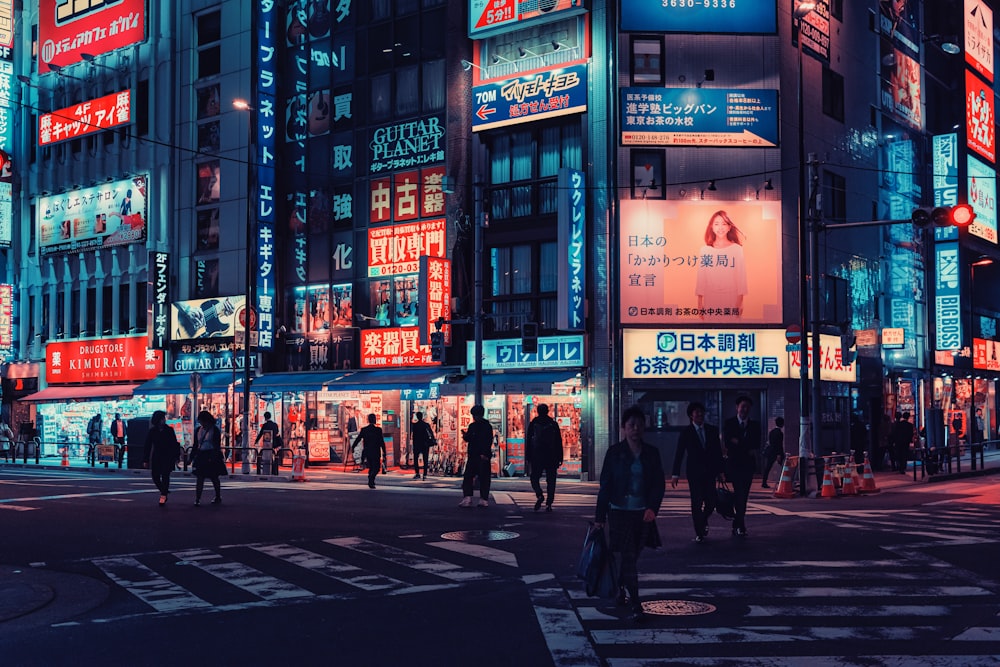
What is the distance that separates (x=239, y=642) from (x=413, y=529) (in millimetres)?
8293

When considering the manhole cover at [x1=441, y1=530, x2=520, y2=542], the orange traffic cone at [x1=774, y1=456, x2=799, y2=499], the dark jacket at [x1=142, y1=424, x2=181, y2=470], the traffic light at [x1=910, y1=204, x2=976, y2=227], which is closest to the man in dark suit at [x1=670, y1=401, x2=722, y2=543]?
the manhole cover at [x1=441, y1=530, x2=520, y2=542]

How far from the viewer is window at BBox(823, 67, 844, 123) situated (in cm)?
3506

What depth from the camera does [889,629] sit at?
895 centimetres

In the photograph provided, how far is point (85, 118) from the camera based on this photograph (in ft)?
160

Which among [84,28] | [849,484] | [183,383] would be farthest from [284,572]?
[84,28]

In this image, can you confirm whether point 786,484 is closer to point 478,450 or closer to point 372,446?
point 478,450

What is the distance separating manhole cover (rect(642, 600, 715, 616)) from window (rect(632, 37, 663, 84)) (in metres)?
23.9

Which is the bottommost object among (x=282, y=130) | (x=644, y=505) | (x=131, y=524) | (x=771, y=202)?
(x=131, y=524)

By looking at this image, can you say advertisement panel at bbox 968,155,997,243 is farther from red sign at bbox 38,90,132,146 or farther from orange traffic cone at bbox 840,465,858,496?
red sign at bbox 38,90,132,146

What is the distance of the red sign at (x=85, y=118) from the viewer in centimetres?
4700

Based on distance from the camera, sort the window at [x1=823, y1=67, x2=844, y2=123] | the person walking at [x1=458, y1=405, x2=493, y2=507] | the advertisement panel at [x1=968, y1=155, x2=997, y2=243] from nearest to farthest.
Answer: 1. the person walking at [x1=458, y1=405, x2=493, y2=507]
2. the window at [x1=823, y1=67, x2=844, y2=123]
3. the advertisement panel at [x1=968, y1=155, x2=997, y2=243]

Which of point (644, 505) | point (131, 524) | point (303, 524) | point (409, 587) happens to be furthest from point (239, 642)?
point (131, 524)

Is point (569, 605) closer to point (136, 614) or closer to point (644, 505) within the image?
point (644, 505)

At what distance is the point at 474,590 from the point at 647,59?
2375cm
